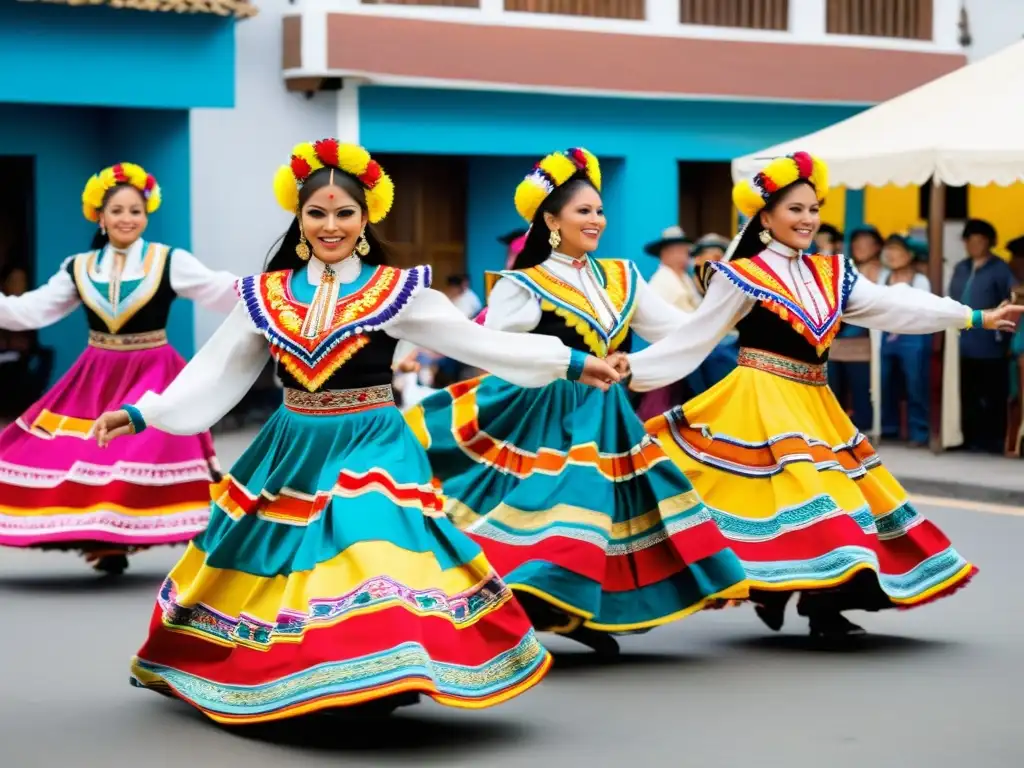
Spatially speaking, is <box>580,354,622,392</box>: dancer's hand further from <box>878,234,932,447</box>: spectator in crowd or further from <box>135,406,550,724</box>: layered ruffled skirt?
<box>878,234,932,447</box>: spectator in crowd

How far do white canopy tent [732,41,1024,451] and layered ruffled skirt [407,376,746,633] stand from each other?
23.5 feet

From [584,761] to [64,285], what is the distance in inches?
185

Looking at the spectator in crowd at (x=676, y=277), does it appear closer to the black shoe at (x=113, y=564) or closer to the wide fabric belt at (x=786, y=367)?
the black shoe at (x=113, y=564)

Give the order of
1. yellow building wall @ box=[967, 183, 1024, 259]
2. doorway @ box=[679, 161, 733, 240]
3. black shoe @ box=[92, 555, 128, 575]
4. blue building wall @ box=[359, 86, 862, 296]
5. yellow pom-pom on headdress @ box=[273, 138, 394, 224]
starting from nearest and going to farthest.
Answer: yellow pom-pom on headdress @ box=[273, 138, 394, 224] < black shoe @ box=[92, 555, 128, 575] < blue building wall @ box=[359, 86, 862, 296] < yellow building wall @ box=[967, 183, 1024, 259] < doorway @ box=[679, 161, 733, 240]

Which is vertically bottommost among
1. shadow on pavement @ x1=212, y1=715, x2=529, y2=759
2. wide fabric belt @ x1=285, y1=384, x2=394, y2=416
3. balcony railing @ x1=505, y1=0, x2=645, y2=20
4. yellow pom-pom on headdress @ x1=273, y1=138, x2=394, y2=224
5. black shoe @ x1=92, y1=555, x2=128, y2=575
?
black shoe @ x1=92, y1=555, x2=128, y2=575

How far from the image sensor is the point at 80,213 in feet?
62.3

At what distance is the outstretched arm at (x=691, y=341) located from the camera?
8.05 meters

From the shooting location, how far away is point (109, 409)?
9.66 m

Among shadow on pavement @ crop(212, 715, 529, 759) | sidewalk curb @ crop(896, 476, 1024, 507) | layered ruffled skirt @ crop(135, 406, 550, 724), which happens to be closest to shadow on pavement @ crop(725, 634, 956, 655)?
shadow on pavement @ crop(212, 715, 529, 759)

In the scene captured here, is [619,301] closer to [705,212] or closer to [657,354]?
[657,354]

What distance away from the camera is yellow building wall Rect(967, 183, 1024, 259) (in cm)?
2252

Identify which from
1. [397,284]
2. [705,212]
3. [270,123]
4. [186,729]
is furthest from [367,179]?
[705,212]

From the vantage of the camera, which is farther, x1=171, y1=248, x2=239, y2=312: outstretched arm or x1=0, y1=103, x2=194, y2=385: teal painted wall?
x1=0, y1=103, x2=194, y2=385: teal painted wall

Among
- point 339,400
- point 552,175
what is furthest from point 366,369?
point 552,175
